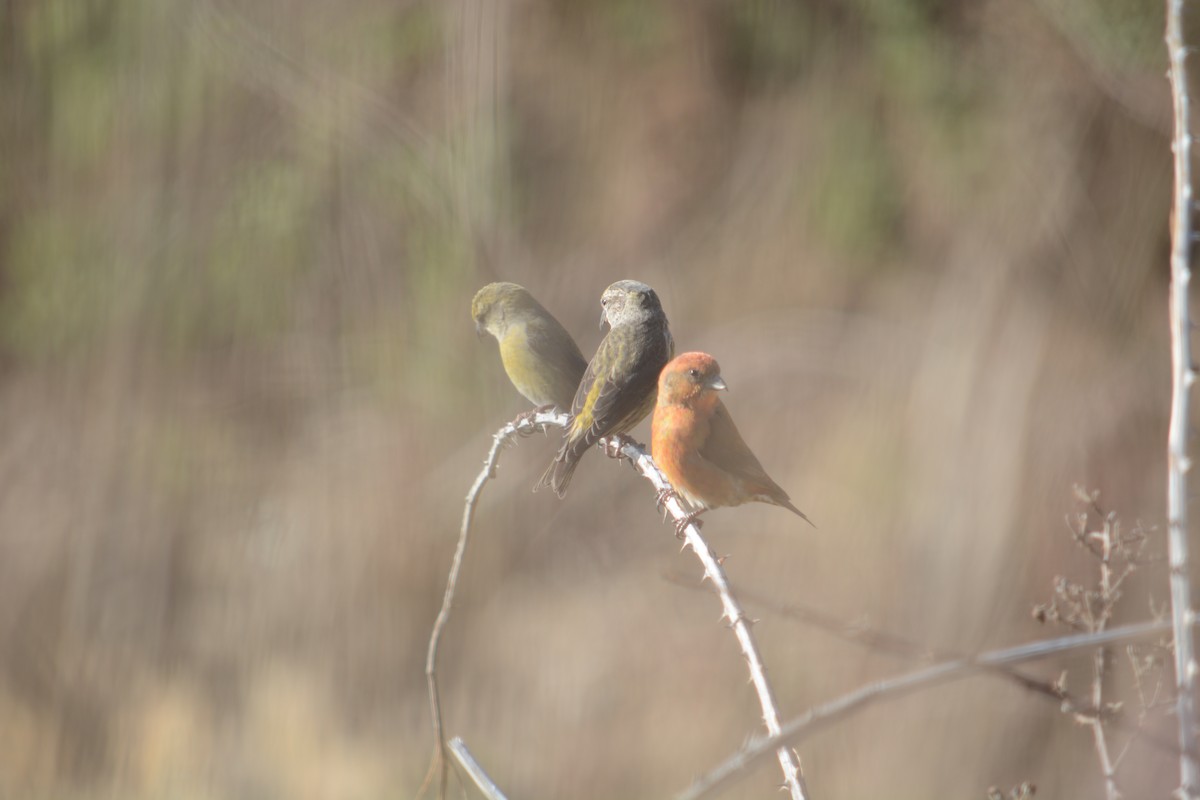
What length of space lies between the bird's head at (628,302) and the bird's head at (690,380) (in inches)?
5.0

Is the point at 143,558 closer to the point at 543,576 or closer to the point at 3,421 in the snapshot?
the point at 3,421

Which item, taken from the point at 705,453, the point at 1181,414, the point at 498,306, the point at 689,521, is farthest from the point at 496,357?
the point at 1181,414

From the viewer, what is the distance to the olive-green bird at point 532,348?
318 centimetres

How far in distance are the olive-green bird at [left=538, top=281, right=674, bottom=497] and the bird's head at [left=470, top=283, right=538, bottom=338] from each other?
0.76 m

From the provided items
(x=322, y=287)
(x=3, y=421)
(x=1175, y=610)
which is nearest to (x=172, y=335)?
(x=322, y=287)

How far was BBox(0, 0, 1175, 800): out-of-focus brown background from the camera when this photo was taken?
15.6 ft

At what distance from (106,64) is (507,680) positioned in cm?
436

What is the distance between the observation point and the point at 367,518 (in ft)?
18.9

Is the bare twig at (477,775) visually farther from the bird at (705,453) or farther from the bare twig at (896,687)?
the bird at (705,453)

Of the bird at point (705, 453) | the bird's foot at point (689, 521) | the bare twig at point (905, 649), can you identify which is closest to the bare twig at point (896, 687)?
the bare twig at point (905, 649)

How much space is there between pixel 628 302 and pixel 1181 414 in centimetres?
161

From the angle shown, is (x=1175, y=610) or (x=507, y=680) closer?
(x=1175, y=610)

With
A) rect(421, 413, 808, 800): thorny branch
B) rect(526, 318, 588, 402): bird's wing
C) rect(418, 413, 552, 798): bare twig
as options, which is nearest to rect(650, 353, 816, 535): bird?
rect(526, 318, 588, 402): bird's wing

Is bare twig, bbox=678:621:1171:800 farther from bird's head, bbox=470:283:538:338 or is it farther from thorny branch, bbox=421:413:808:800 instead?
bird's head, bbox=470:283:538:338
